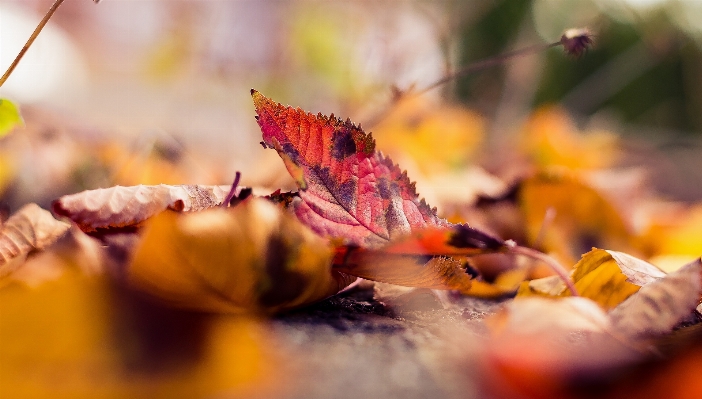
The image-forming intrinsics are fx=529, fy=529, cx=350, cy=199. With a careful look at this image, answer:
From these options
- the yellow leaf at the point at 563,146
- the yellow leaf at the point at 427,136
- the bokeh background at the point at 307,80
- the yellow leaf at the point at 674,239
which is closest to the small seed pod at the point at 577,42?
the bokeh background at the point at 307,80

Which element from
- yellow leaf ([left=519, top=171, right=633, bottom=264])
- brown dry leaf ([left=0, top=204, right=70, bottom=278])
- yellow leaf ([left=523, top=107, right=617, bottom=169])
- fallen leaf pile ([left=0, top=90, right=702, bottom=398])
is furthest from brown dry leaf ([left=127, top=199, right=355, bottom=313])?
yellow leaf ([left=523, top=107, right=617, bottom=169])

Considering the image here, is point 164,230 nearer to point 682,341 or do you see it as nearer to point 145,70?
point 682,341

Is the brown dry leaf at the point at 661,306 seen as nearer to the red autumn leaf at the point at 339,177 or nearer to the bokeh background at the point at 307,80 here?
the red autumn leaf at the point at 339,177

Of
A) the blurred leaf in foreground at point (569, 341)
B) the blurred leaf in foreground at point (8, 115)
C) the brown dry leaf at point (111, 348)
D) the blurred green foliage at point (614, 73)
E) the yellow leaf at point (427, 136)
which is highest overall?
the blurred green foliage at point (614, 73)

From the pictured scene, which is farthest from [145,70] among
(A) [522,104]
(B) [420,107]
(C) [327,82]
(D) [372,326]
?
(D) [372,326]

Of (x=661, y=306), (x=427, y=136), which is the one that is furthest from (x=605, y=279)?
(x=427, y=136)

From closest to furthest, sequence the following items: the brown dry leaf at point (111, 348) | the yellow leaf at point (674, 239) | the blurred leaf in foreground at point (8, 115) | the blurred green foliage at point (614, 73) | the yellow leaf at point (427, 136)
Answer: the brown dry leaf at point (111, 348)
the blurred leaf in foreground at point (8, 115)
the yellow leaf at point (674, 239)
the yellow leaf at point (427, 136)
the blurred green foliage at point (614, 73)
